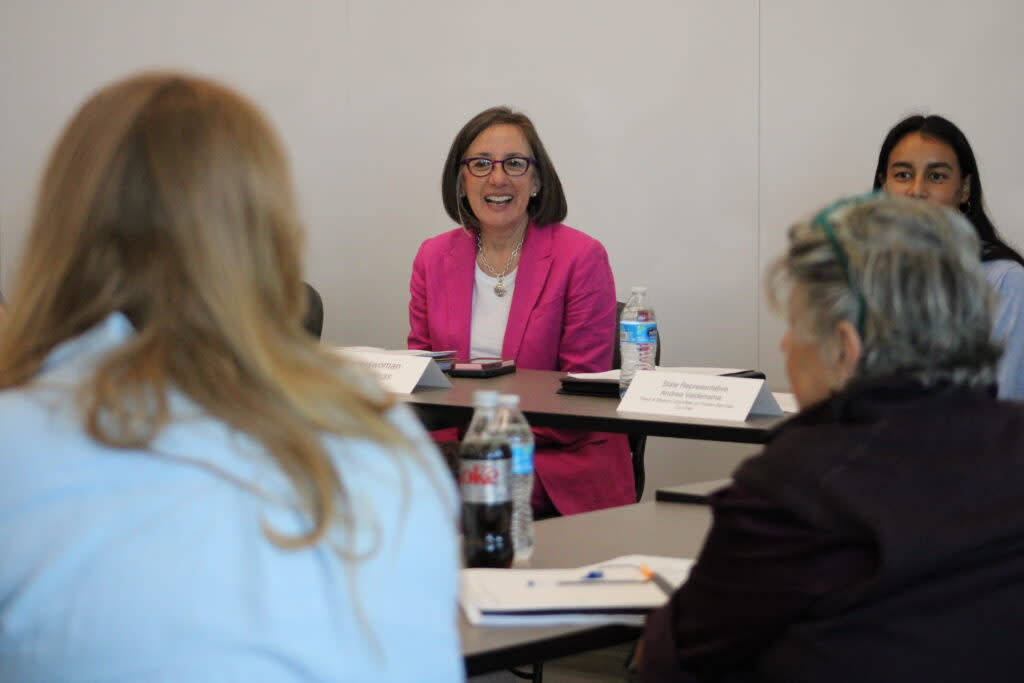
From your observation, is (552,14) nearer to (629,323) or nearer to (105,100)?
(629,323)

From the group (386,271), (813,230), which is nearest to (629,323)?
(813,230)

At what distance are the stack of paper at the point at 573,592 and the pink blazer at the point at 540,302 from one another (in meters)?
1.53

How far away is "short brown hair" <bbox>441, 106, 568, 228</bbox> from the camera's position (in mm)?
3732

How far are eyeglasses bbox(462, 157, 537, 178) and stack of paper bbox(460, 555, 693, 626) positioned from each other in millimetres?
2116

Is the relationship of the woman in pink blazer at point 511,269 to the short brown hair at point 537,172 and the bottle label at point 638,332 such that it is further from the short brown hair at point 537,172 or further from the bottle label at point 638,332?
the bottle label at point 638,332

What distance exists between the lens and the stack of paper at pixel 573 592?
1497 millimetres

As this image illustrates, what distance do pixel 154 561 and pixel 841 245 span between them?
2.92ft

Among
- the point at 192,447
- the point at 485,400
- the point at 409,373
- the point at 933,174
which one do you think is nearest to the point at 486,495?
the point at 485,400

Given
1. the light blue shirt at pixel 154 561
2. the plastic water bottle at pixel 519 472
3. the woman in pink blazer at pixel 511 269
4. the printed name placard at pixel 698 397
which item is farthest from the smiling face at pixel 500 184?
the light blue shirt at pixel 154 561

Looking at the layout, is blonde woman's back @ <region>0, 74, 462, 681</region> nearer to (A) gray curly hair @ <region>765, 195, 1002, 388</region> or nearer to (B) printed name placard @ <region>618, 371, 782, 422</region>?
(A) gray curly hair @ <region>765, 195, 1002, 388</region>

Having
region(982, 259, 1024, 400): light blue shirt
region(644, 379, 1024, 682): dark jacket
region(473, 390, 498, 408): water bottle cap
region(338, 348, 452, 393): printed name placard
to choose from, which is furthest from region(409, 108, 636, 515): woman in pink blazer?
region(644, 379, 1024, 682): dark jacket

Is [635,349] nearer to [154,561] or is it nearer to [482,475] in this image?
[482,475]

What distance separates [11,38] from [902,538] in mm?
5370

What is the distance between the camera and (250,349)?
106cm
